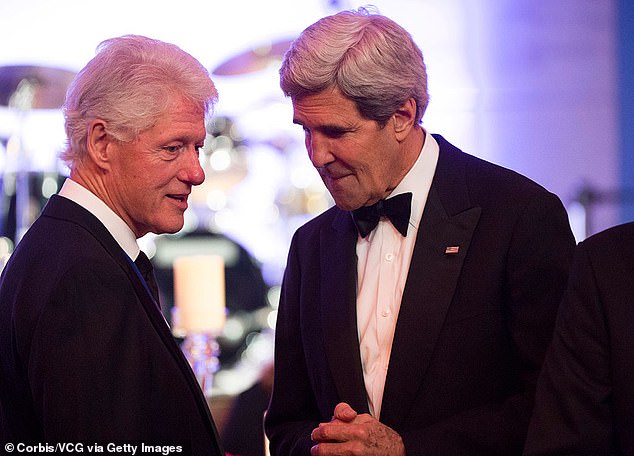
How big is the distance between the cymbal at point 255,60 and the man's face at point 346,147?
322 centimetres

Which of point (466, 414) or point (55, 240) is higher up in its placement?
point (55, 240)

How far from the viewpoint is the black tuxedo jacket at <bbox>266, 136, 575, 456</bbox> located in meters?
1.82

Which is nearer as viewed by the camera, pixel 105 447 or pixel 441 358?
pixel 105 447

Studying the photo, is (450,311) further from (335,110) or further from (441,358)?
(335,110)

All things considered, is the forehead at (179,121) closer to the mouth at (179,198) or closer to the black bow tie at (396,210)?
the mouth at (179,198)

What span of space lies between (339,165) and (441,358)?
0.49 meters

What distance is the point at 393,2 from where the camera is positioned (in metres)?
5.43

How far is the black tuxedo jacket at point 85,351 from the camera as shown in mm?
1488

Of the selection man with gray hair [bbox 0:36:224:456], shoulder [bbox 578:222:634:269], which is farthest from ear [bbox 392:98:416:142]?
shoulder [bbox 578:222:634:269]

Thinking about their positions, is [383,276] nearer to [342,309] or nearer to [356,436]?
[342,309]

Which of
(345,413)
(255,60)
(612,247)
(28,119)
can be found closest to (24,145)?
(28,119)

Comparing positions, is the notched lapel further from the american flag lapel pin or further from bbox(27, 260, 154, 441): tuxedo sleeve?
bbox(27, 260, 154, 441): tuxedo sleeve

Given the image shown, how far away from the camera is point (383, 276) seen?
2.03 m

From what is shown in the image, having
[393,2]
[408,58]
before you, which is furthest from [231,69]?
[408,58]
